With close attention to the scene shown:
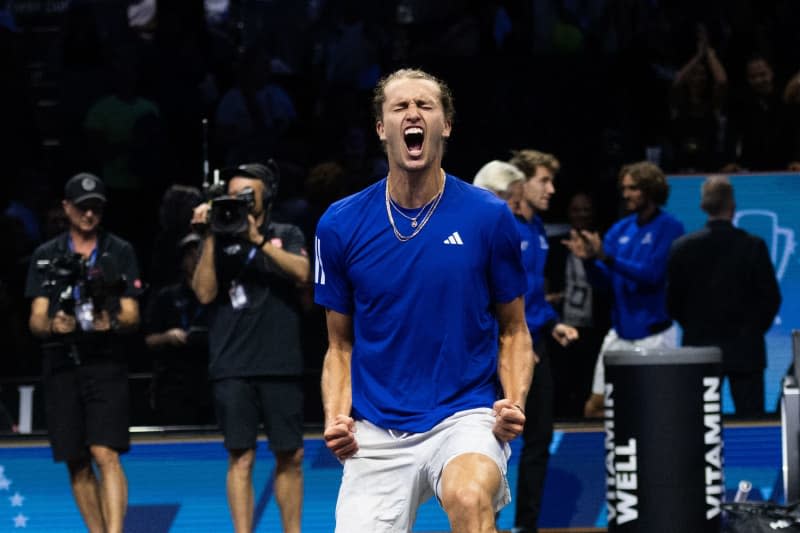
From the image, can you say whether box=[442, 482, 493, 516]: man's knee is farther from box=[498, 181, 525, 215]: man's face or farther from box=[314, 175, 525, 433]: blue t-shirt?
box=[498, 181, 525, 215]: man's face

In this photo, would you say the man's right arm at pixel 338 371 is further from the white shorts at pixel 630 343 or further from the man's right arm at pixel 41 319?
the white shorts at pixel 630 343

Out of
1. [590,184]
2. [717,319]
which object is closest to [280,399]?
[717,319]

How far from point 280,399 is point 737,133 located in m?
4.60

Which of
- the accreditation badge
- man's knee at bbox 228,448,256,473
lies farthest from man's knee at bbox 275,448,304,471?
the accreditation badge

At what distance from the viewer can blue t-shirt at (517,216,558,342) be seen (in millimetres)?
7531

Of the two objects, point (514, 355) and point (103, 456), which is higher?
point (514, 355)

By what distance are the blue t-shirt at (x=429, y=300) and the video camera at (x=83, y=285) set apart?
319 centimetres

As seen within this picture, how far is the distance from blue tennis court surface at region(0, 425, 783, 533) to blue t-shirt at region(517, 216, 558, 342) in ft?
3.82

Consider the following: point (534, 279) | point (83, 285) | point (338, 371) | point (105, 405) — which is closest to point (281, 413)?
point (105, 405)

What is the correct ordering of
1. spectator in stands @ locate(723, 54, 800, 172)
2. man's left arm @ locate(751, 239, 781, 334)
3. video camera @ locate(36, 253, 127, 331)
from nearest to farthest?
video camera @ locate(36, 253, 127, 331) < man's left arm @ locate(751, 239, 781, 334) < spectator in stands @ locate(723, 54, 800, 172)

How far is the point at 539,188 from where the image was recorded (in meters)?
7.85

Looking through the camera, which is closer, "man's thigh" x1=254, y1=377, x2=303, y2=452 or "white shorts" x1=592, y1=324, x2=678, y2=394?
"man's thigh" x1=254, y1=377, x2=303, y2=452

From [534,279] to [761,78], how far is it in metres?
3.59

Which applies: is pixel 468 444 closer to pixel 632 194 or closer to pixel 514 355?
pixel 514 355
